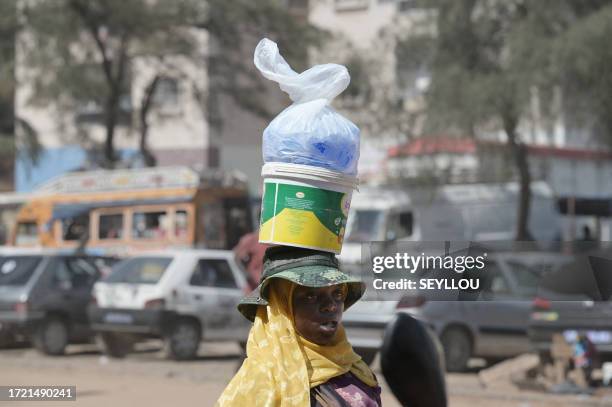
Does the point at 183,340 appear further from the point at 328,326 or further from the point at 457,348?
the point at 328,326

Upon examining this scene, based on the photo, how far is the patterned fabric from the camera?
10.1 ft

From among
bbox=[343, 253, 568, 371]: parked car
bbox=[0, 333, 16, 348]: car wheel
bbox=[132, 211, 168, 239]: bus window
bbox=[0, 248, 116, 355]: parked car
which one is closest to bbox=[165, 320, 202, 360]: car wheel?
bbox=[0, 248, 116, 355]: parked car

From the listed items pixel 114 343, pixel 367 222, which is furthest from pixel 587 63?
pixel 114 343

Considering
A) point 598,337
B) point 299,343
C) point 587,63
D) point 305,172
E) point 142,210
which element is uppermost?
point 587,63

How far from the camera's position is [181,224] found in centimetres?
2572

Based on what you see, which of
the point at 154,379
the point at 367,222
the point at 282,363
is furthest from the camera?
the point at 367,222

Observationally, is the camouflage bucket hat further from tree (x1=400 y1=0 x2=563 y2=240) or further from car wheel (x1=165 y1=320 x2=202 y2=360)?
tree (x1=400 y1=0 x2=563 y2=240)

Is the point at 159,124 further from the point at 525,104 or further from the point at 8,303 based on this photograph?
the point at 8,303

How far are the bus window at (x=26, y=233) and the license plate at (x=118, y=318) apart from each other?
11.3m

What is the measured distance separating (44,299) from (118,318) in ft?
5.08

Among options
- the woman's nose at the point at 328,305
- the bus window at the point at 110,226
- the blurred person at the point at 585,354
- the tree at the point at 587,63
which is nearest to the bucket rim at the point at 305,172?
the woman's nose at the point at 328,305

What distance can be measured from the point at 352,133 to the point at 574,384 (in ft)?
35.7

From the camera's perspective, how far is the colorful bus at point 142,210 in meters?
25.8

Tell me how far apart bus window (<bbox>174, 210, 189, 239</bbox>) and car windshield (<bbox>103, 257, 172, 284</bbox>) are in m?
7.99
